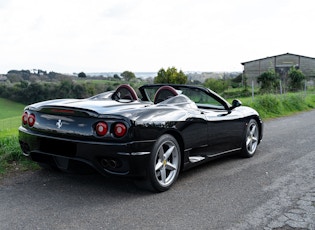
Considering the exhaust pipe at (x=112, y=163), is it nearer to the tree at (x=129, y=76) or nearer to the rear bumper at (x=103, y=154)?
the rear bumper at (x=103, y=154)

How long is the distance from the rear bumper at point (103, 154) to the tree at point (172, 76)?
15905mm

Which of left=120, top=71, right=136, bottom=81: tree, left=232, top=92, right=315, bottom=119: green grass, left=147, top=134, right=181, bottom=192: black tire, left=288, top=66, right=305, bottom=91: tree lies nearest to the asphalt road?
left=147, top=134, right=181, bottom=192: black tire

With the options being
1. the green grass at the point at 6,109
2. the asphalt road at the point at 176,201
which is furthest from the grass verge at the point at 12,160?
the green grass at the point at 6,109

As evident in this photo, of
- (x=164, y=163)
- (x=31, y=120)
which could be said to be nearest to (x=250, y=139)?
(x=164, y=163)

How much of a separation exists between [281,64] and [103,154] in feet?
155

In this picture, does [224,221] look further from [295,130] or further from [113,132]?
[295,130]

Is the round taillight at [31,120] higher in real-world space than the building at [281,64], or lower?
lower

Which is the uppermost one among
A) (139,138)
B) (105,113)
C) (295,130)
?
(105,113)

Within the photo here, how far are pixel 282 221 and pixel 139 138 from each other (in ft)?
5.12

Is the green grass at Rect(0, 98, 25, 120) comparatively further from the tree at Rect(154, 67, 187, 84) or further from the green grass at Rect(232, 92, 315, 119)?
the green grass at Rect(232, 92, 315, 119)

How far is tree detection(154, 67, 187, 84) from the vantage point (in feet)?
65.9

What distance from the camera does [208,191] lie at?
4320 mm

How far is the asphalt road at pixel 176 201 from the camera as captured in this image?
11.0 ft

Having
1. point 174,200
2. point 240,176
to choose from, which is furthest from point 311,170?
point 174,200
